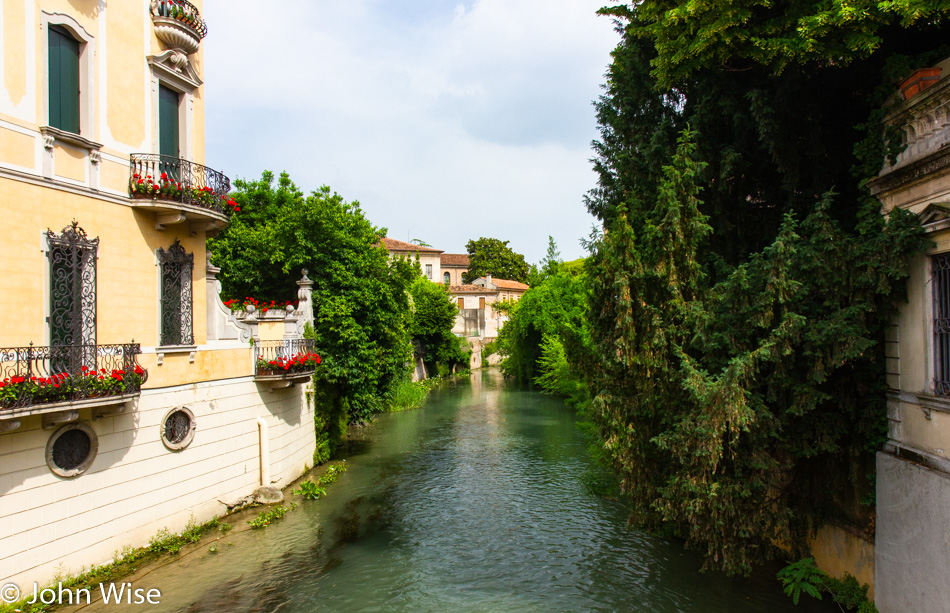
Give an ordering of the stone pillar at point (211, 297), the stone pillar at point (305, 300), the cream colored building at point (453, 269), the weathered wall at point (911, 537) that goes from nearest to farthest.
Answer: the weathered wall at point (911, 537) → the stone pillar at point (211, 297) → the stone pillar at point (305, 300) → the cream colored building at point (453, 269)

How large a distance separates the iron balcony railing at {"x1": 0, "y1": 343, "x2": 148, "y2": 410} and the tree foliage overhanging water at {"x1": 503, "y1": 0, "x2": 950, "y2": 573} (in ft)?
27.5

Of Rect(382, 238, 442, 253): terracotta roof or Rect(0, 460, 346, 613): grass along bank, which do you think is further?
Rect(382, 238, 442, 253): terracotta roof

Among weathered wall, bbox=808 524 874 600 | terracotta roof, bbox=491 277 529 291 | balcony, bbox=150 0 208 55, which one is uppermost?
balcony, bbox=150 0 208 55

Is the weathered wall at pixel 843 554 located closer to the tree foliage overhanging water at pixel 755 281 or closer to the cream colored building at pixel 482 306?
the tree foliage overhanging water at pixel 755 281

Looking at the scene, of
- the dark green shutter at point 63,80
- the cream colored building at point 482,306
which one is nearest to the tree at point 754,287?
the dark green shutter at point 63,80

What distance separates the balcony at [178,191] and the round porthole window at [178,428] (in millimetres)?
3862

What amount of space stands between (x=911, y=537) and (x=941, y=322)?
283cm

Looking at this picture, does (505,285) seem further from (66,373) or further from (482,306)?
(66,373)

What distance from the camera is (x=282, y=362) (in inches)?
578

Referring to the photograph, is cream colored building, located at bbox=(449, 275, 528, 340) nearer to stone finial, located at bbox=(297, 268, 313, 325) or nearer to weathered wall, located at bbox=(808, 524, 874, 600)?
stone finial, located at bbox=(297, 268, 313, 325)

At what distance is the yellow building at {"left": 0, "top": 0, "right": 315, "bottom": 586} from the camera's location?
9023 millimetres

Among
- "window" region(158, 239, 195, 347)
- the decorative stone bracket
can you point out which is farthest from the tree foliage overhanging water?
the decorative stone bracket

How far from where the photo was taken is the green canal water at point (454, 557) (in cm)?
985

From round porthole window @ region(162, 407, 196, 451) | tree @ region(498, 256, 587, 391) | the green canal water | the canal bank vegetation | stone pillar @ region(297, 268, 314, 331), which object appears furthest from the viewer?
tree @ region(498, 256, 587, 391)
